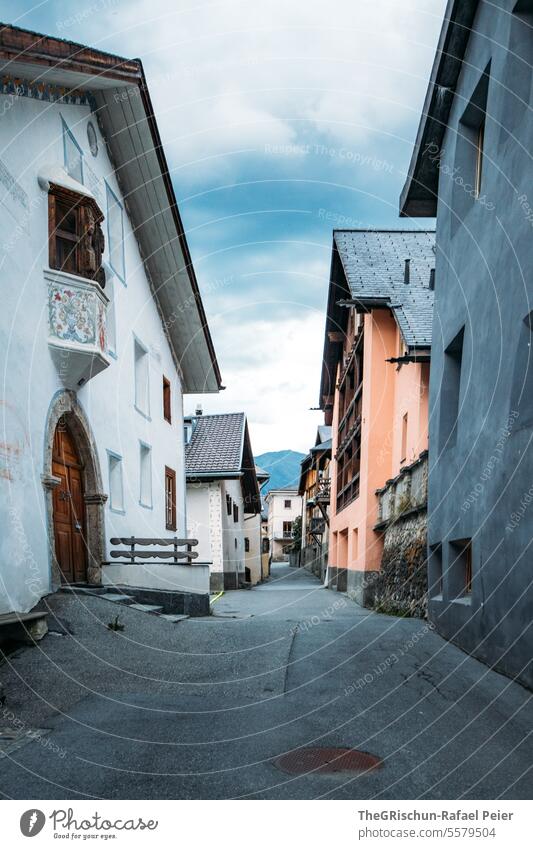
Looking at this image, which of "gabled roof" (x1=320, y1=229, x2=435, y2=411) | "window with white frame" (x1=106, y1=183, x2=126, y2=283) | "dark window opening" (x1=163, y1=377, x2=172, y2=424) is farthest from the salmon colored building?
"window with white frame" (x1=106, y1=183, x2=126, y2=283)

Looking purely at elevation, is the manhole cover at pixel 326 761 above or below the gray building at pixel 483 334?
below

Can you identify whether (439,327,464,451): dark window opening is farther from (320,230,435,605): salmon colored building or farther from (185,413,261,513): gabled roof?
(185,413,261,513): gabled roof

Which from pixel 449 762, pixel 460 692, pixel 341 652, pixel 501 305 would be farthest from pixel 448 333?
pixel 449 762

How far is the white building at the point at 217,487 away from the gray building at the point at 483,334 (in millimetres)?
Result: 15238

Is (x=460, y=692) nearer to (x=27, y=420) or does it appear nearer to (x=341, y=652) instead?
(x=341, y=652)

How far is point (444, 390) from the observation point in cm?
958

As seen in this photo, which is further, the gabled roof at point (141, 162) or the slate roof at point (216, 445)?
the slate roof at point (216, 445)

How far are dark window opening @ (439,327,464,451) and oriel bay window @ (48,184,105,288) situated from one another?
5.43m

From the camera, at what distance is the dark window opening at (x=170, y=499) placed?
17.3 metres

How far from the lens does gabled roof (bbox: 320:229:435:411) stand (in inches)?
570

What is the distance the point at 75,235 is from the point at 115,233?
345 centimetres

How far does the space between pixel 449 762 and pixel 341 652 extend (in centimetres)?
393

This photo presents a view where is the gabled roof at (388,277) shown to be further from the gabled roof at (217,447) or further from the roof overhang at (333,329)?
the gabled roof at (217,447)

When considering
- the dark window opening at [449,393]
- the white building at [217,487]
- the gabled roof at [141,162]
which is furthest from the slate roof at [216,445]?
the dark window opening at [449,393]
